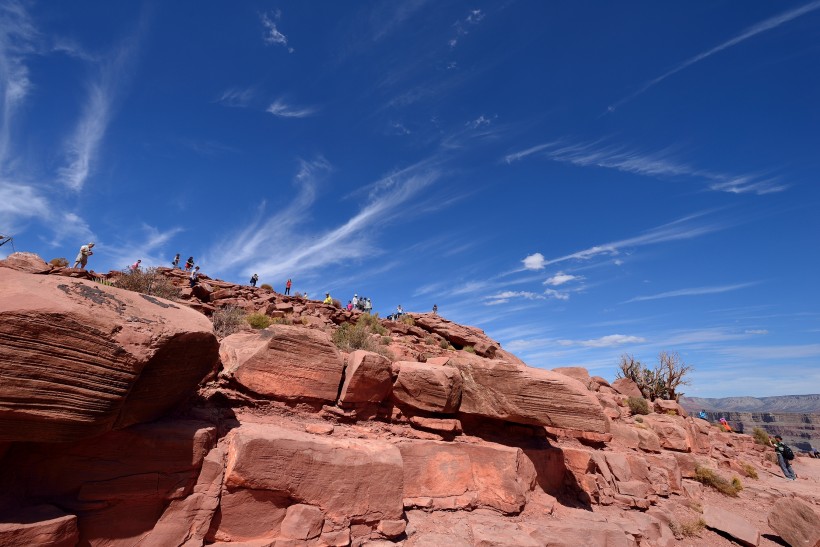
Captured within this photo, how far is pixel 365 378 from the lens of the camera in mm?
6727

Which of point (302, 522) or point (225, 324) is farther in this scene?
point (225, 324)

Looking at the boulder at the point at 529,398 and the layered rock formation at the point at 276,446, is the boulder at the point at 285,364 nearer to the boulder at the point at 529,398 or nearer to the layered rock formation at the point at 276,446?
the layered rock formation at the point at 276,446

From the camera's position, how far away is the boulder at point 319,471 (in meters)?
4.65

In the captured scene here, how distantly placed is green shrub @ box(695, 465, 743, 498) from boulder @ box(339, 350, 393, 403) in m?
12.9

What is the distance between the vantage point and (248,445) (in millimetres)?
4668

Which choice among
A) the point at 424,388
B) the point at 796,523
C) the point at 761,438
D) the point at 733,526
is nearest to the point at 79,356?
the point at 424,388

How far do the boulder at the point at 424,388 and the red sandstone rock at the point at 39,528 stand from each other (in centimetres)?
472

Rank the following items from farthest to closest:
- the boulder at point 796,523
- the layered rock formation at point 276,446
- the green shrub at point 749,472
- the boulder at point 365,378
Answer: the green shrub at point 749,472 → the boulder at point 796,523 → the boulder at point 365,378 → the layered rock formation at point 276,446

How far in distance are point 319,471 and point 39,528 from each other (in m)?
2.70

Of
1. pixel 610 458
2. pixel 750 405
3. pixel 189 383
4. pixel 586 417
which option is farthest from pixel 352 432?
pixel 750 405

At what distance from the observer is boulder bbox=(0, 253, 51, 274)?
25.9 ft

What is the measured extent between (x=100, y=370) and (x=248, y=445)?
1.89 metres

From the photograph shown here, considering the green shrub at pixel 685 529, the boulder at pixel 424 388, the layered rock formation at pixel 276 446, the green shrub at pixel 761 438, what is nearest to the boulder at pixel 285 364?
the layered rock formation at pixel 276 446

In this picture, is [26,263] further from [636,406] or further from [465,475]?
[636,406]
